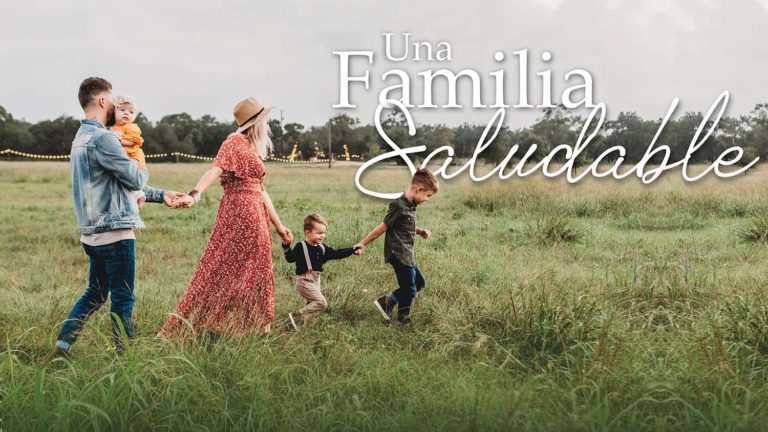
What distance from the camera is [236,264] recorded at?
561 cm

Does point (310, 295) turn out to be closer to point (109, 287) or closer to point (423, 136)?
point (109, 287)

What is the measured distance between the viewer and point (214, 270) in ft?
18.3

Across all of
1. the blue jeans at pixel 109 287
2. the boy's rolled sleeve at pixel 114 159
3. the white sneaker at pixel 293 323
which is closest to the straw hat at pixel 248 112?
the boy's rolled sleeve at pixel 114 159

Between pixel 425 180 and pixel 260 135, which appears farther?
pixel 425 180

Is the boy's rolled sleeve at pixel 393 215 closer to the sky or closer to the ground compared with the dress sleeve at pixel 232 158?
closer to the ground

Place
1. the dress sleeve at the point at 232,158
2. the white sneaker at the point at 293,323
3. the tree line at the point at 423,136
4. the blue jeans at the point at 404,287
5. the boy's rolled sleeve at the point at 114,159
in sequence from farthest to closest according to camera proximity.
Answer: the tree line at the point at 423,136
the blue jeans at the point at 404,287
the white sneaker at the point at 293,323
the dress sleeve at the point at 232,158
the boy's rolled sleeve at the point at 114,159

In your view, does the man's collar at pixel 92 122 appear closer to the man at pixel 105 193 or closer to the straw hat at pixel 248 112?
the man at pixel 105 193

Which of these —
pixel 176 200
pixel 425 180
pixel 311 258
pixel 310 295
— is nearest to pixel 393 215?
pixel 425 180

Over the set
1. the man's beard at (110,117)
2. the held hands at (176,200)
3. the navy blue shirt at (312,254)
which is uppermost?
the man's beard at (110,117)

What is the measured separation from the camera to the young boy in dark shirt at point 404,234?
19.2 ft

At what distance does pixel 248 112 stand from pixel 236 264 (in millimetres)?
1116

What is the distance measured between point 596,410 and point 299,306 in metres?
3.50

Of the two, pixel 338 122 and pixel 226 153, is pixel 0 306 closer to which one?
pixel 226 153

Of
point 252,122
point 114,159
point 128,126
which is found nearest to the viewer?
point 114,159
